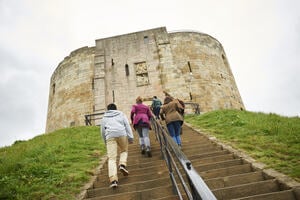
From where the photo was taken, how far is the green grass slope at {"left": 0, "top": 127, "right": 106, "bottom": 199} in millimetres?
4148

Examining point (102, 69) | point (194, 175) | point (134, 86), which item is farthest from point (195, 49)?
point (194, 175)

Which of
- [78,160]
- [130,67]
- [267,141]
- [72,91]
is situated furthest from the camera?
[72,91]

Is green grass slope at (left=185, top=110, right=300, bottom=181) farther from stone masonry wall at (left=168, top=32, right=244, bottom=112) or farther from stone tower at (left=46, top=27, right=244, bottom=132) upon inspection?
stone tower at (left=46, top=27, right=244, bottom=132)

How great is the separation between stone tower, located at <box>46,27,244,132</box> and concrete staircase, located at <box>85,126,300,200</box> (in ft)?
34.3

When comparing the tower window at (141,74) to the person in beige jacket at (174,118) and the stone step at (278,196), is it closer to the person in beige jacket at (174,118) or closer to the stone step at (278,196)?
the person in beige jacket at (174,118)

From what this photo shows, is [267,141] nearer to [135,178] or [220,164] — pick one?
[220,164]

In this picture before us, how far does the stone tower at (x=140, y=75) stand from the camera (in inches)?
631

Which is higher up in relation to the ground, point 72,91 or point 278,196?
point 72,91

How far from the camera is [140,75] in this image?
653 inches

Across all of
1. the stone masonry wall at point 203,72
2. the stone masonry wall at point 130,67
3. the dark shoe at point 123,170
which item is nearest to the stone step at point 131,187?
the dark shoe at point 123,170

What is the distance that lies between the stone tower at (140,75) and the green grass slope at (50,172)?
8614 mm

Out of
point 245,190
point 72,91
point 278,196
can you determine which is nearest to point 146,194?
point 245,190

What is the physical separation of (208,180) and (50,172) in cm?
308

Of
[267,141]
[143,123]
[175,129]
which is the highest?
[143,123]
